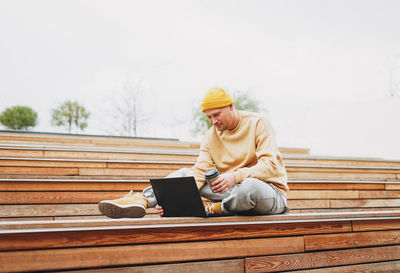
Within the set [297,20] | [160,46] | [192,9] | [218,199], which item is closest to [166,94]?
[160,46]

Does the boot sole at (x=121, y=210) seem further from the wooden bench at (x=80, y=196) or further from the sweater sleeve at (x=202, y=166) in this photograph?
the wooden bench at (x=80, y=196)

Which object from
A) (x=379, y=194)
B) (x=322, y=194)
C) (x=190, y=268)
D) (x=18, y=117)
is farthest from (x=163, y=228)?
(x=18, y=117)

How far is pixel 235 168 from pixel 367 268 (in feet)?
2.73

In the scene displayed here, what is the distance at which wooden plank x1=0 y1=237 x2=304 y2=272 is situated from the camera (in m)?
1.22

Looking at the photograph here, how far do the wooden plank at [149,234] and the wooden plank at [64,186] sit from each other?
3.50 feet

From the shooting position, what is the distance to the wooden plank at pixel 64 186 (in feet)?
7.28

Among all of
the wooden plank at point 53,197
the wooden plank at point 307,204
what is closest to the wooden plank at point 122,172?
the wooden plank at point 53,197

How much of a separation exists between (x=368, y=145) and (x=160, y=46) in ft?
16.8

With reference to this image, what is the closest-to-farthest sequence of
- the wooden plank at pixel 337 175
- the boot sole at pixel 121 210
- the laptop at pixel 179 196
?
1. the laptop at pixel 179 196
2. the boot sole at pixel 121 210
3. the wooden plank at pixel 337 175

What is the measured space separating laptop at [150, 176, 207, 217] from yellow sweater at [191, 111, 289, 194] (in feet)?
0.77

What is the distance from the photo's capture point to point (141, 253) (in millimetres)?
1389

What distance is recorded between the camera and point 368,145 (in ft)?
17.9

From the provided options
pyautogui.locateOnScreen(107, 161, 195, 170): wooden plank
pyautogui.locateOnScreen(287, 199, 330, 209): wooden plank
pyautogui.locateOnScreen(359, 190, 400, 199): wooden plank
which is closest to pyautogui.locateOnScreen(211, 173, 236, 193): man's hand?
pyautogui.locateOnScreen(287, 199, 330, 209): wooden plank

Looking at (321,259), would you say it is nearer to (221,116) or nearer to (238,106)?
(221,116)
